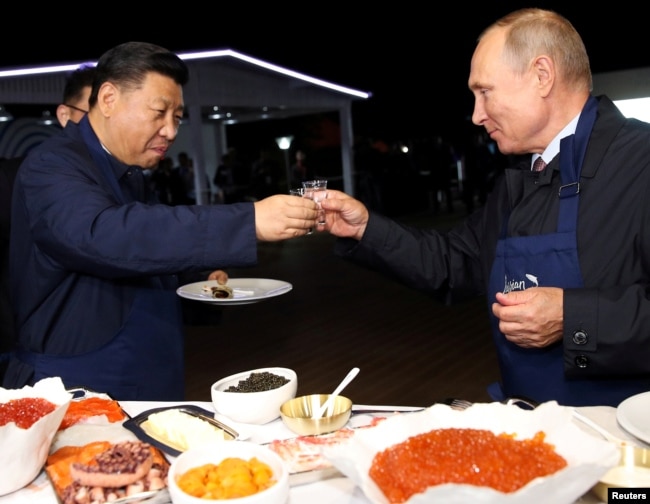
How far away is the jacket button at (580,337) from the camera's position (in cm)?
160

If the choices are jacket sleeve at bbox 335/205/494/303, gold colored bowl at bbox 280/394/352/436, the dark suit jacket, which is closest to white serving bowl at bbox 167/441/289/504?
gold colored bowl at bbox 280/394/352/436

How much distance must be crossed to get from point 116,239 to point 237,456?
0.84 metres

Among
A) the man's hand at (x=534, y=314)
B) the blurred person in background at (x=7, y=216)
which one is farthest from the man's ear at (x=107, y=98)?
the man's hand at (x=534, y=314)

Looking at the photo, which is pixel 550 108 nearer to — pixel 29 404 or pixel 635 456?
pixel 635 456

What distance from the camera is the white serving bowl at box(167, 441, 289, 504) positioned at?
103cm

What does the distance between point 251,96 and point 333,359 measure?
1042 cm

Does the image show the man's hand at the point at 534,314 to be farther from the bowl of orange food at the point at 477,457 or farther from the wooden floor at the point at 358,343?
the wooden floor at the point at 358,343

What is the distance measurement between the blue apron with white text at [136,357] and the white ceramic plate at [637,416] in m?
1.44

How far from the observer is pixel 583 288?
63.7 inches

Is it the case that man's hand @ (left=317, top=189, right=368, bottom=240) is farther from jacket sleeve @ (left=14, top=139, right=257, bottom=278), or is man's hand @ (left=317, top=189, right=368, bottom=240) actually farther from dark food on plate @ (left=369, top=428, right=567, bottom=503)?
dark food on plate @ (left=369, top=428, right=567, bottom=503)

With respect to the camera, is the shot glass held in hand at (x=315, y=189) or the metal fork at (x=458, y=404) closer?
the metal fork at (x=458, y=404)

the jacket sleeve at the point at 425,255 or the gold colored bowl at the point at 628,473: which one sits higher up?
the jacket sleeve at the point at 425,255

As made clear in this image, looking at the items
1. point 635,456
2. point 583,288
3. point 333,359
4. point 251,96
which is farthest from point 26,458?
point 251,96

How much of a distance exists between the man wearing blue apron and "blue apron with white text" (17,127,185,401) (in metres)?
1.09
